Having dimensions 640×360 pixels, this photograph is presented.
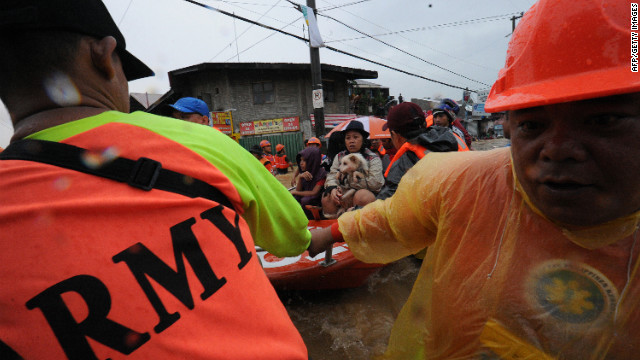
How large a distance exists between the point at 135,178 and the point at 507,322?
1213 millimetres

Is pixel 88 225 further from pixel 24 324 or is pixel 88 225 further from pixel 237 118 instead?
pixel 237 118

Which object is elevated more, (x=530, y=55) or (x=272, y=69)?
(x=272, y=69)

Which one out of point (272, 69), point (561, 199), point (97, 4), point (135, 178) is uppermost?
point (272, 69)

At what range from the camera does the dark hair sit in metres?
0.79

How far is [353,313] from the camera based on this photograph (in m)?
3.29

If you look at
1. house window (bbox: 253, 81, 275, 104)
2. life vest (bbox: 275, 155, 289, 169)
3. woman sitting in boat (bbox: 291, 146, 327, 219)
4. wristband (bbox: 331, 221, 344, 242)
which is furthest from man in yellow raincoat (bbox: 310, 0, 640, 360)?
house window (bbox: 253, 81, 275, 104)

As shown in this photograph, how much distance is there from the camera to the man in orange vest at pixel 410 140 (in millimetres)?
3072

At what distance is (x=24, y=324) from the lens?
0.62 metres

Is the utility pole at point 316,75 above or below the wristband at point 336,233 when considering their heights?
above

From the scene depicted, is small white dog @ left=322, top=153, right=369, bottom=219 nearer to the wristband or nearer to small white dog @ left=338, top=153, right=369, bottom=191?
small white dog @ left=338, top=153, right=369, bottom=191

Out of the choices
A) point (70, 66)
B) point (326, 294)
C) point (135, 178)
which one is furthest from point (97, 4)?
point (326, 294)

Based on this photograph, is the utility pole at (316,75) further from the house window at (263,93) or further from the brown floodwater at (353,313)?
the house window at (263,93)

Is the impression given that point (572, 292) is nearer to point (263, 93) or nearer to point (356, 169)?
point (356, 169)

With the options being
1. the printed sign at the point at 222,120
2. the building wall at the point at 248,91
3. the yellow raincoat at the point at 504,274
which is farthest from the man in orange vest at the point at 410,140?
the building wall at the point at 248,91
